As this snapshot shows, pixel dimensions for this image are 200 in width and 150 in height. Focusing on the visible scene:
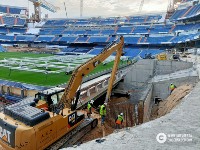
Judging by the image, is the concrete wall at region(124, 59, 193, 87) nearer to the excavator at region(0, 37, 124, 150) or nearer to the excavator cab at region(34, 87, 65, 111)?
the excavator at region(0, 37, 124, 150)

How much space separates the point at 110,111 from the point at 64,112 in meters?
6.11

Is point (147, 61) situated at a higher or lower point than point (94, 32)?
lower

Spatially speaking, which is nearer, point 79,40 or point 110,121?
point 110,121

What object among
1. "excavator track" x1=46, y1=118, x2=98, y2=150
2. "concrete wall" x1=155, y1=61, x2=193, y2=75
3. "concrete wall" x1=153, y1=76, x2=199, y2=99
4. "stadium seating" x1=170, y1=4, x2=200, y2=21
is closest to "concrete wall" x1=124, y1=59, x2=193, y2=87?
"concrete wall" x1=155, y1=61, x2=193, y2=75

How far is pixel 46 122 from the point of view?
8375 mm

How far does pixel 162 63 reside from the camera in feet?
67.8

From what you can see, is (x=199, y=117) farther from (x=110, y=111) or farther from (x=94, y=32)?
(x=94, y=32)

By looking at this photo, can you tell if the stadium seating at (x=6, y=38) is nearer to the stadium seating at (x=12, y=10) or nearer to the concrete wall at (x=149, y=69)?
the stadium seating at (x=12, y=10)

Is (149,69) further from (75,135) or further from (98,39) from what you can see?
(98,39)

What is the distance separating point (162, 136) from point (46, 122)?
429 centimetres

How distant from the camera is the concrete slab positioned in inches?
212

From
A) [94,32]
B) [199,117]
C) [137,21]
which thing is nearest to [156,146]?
[199,117]

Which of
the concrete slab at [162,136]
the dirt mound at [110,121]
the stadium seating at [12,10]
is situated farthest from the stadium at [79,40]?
the concrete slab at [162,136]

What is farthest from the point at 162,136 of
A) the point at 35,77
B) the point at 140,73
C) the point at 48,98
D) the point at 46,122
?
the point at 140,73
